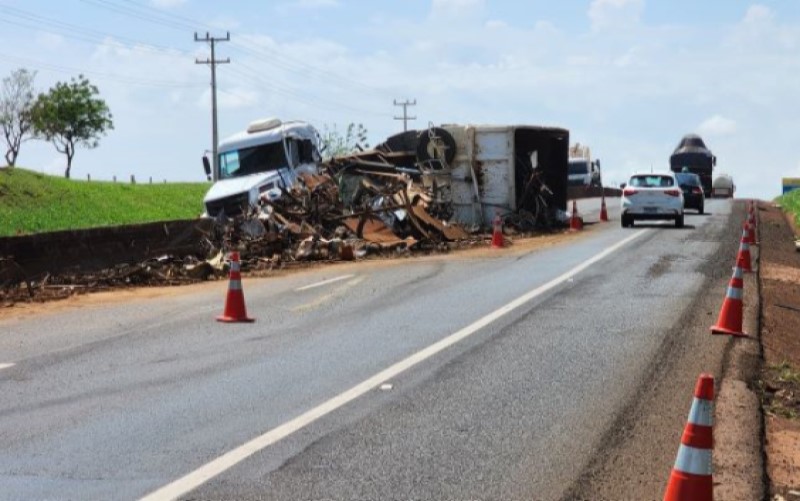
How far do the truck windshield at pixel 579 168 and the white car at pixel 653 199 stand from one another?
3426cm

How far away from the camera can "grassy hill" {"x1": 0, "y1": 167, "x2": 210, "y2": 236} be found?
139ft

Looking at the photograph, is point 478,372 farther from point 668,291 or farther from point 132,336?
point 668,291

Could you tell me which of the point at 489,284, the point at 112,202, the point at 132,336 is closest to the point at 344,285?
the point at 489,284

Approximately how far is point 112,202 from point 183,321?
43.0 meters

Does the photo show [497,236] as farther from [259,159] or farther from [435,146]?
[259,159]

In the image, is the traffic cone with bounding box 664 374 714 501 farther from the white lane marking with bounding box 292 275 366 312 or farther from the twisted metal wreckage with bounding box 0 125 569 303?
the twisted metal wreckage with bounding box 0 125 569 303

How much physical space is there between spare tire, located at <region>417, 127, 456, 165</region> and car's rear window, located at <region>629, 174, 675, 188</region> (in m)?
6.38

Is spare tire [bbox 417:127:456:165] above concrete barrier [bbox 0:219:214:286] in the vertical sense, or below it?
above

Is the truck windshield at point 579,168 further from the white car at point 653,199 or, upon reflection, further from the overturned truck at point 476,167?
the overturned truck at point 476,167

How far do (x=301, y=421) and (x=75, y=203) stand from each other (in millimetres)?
45107

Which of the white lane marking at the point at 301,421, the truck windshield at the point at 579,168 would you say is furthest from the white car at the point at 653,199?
the truck windshield at the point at 579,168

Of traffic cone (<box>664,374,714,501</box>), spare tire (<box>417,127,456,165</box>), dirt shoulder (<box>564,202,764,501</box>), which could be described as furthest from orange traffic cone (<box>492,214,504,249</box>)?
traffic cone (<box>664,374,714,501</box>)

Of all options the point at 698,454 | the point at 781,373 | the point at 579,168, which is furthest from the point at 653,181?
the point at 579,168

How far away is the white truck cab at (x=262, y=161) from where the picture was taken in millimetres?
25656
